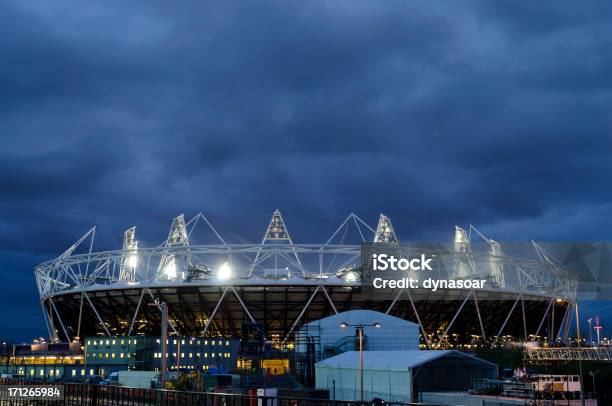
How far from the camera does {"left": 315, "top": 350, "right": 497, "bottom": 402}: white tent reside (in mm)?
42438

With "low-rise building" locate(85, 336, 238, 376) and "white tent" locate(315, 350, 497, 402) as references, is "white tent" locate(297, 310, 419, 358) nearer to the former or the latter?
"low-rise building" locate(85, 336, 238, 376)

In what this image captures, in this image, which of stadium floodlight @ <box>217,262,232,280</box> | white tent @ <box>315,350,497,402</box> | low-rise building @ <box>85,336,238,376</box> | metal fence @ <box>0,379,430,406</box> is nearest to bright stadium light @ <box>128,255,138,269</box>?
low-rise building @ <box>85,336,238,376</box>

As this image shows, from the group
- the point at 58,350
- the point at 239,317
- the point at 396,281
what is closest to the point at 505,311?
the point at 396,281

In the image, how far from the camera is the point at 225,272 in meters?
89.6

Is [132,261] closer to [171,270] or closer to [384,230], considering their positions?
Result: [171,270]

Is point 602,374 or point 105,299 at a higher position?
point 105,299

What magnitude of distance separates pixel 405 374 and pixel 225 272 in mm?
50587

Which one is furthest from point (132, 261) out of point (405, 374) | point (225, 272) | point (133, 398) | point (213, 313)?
point (133, 398)

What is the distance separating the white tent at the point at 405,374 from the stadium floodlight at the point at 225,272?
124 ft

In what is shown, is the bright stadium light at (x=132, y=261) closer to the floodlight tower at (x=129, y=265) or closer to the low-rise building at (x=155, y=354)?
the floodlight tower at (x=129, y=265)

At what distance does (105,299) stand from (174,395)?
77351 millimetres

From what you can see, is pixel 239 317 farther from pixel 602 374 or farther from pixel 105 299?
pixel 602 374

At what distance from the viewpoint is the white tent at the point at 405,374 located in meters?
42.4

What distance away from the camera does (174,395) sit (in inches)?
894
